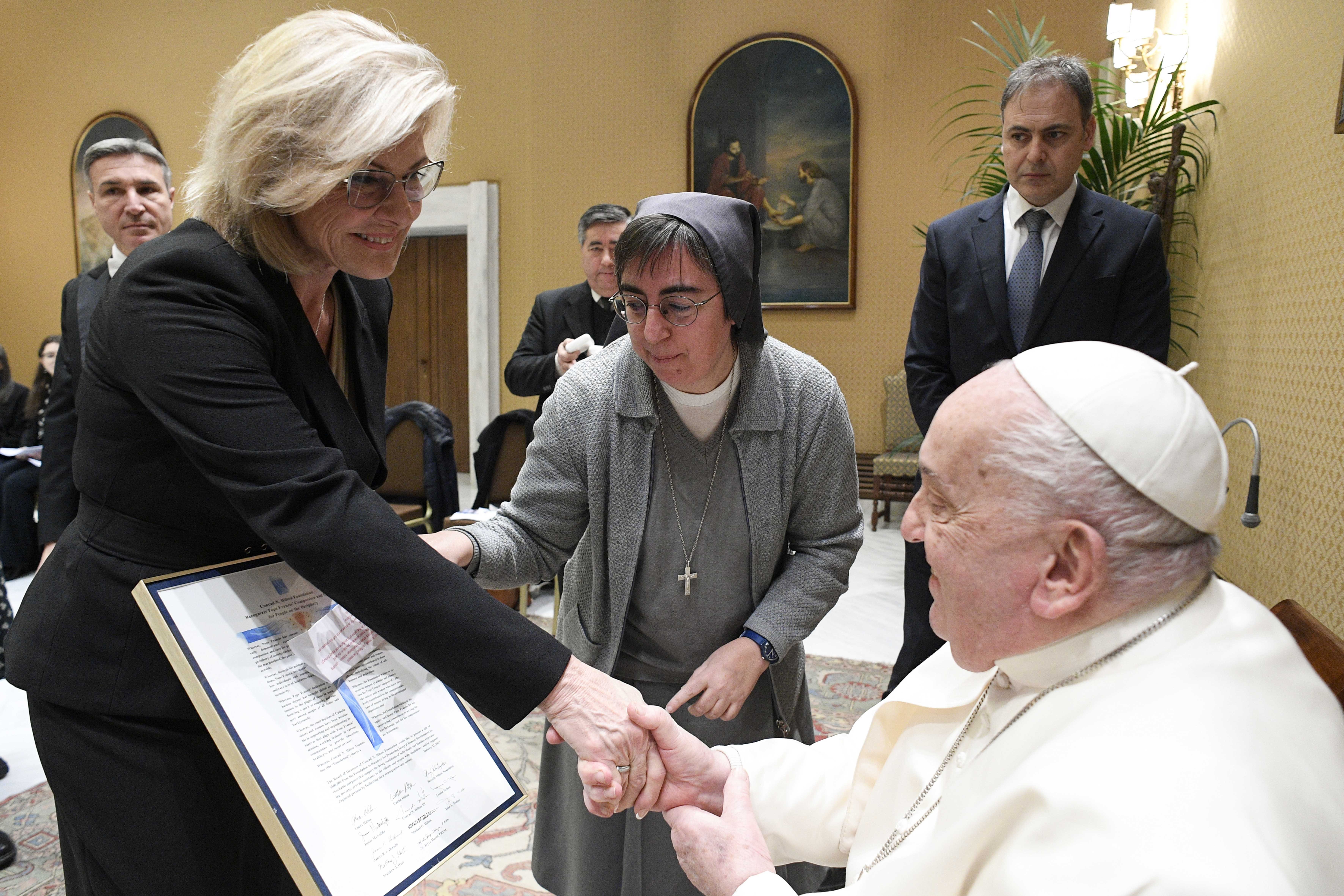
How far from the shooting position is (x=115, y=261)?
3.22m

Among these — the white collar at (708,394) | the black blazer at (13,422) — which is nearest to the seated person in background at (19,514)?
the black blazer at (13,422)

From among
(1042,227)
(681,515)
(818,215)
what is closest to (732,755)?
(681,515)

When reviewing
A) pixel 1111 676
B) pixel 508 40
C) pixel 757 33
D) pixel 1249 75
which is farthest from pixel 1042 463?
pixel 508 40

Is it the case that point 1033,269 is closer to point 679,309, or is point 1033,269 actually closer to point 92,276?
point 679,309

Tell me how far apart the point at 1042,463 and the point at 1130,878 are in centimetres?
42

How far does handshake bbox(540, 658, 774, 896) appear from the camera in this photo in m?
1.26

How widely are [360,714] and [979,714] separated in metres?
0.86

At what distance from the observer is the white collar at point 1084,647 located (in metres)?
1.03

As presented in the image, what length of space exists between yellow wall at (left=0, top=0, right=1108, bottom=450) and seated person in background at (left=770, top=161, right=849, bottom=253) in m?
0.17

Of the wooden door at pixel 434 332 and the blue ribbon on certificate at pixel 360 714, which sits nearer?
the blue ribbon on certificate at pixel 360 714

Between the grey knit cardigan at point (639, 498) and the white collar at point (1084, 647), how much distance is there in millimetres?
595

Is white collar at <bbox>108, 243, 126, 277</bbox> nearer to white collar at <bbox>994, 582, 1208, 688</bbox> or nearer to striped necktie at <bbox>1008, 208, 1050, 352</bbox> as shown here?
striped necktie at <bbox>1008, 208, 1050, 352</bbox>

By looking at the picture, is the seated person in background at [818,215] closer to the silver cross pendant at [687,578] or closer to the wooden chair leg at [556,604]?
the wooden chair leg at [556,604]

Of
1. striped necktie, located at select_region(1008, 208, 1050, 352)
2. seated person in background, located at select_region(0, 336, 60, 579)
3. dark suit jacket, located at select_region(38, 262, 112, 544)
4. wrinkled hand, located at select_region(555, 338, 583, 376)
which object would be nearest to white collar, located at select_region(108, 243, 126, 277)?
dark suit jacket, located at select_region(38, 262, 112, 544)
